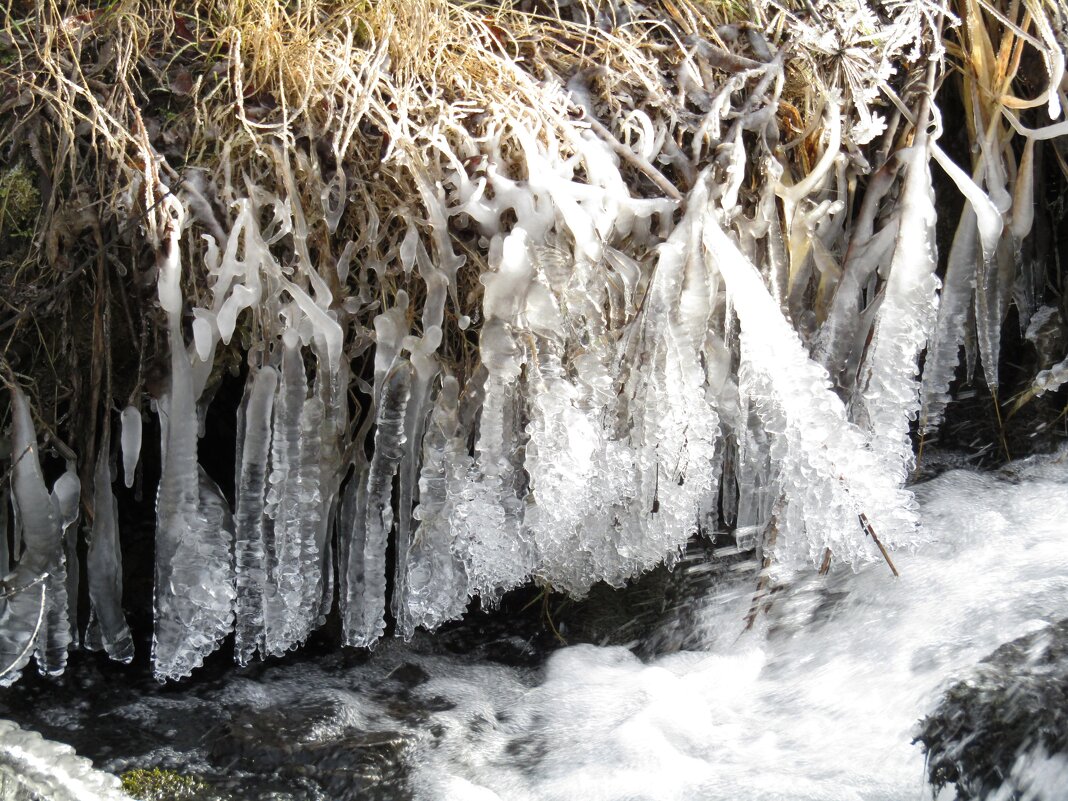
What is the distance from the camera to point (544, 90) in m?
2.33

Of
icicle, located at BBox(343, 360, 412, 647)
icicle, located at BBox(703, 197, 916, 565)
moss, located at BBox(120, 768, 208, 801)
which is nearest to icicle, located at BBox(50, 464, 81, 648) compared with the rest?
moss, located at BBox(120, 768, 208, 801)

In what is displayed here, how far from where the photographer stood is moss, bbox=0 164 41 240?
2.29m

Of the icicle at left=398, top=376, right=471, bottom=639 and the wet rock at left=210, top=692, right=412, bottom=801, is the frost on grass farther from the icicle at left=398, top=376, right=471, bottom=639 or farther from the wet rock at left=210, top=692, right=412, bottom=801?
the wet rock at left=210, top=692, right=412, bottom=801

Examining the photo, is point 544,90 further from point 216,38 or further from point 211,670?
point 211,670

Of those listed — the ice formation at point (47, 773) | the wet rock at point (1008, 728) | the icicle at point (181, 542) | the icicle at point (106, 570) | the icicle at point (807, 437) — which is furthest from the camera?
the icicle at point (106, 570)

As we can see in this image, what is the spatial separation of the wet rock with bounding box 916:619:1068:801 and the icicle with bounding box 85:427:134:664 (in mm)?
1708

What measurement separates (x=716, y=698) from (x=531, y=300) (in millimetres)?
929

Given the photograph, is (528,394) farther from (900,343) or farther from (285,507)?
(900,343)

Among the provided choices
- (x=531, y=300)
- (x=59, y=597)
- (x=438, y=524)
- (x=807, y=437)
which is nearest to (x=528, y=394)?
(x=531, y=300)

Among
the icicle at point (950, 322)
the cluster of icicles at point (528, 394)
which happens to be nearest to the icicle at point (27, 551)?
the cluster of icicles at point (528, 394)

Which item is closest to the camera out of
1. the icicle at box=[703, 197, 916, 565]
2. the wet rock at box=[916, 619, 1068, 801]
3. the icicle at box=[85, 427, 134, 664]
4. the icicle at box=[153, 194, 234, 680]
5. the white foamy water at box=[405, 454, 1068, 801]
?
the wet rock at box=[916, 619, 1068, 801]

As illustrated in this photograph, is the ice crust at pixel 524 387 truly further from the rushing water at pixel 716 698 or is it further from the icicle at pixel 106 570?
the rushing water at pixel 716 698

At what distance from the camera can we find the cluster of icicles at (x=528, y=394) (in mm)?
2174

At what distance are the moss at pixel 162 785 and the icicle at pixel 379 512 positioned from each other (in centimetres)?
46
